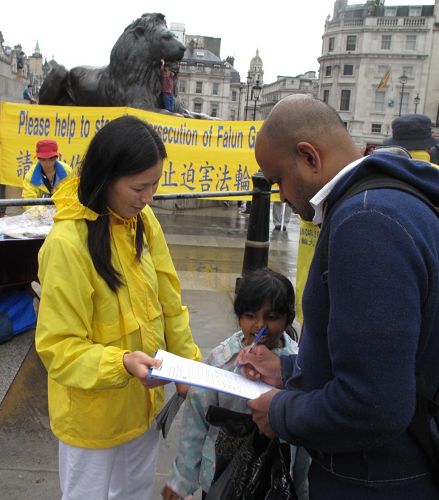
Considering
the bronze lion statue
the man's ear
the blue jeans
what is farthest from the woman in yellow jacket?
the blue jeans

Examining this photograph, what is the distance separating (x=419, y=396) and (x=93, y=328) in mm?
1155

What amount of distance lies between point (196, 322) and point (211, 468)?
290 cm

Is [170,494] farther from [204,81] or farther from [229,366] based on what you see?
[204,81]

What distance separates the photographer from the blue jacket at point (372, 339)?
1043 millimetres

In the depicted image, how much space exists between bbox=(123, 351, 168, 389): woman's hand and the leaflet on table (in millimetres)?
28

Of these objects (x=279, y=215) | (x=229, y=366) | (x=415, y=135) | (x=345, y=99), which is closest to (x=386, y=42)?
(x=345, y=99)

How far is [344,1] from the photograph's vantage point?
90.6 m

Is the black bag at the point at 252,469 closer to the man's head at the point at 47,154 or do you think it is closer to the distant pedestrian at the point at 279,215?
the man's head at the point at 47,154

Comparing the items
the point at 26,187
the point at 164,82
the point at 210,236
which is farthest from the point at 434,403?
the point at 164,82

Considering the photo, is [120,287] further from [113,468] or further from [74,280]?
[113,468]

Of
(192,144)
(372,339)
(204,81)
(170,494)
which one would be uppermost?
(204,81)

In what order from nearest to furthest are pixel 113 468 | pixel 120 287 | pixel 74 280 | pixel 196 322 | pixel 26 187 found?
1. pixel 74 280
2. pixel 120 287
3. pixel 113 468
4. pixel 196 322
5. pixel 26 187

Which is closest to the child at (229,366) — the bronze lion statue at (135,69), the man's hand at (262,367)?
the man's hand at (262,367)

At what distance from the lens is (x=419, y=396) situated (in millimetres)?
1164
